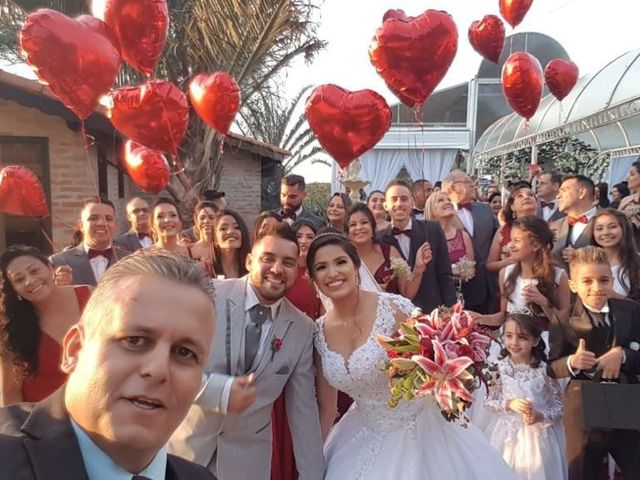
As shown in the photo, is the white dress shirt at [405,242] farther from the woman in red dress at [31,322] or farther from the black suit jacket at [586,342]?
the woman in red dress at [31,322]

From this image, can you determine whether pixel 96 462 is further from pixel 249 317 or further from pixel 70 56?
pixel 70 56

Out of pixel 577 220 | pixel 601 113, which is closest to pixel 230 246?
pixel 577 220

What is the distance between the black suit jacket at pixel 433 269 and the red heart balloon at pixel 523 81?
250 cm

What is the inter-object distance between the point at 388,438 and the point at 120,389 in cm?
219

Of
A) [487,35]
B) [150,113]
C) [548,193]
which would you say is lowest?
[548,193]

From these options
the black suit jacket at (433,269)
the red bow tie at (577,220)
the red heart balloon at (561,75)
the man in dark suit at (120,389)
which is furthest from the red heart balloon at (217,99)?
the man in dark suit at (120,389)

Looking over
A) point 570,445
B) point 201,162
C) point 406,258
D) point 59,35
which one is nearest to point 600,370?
point 570,445

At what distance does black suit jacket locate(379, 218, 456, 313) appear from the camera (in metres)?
4.59

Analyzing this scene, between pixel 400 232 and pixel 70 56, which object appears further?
pixel 400 232

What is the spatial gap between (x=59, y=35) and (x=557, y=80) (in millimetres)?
5845

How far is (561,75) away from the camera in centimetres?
708

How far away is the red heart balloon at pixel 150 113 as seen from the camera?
4.61m

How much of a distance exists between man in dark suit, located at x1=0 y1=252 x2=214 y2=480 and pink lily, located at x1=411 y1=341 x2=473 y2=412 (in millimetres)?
1613

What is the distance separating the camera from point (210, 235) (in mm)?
4555
